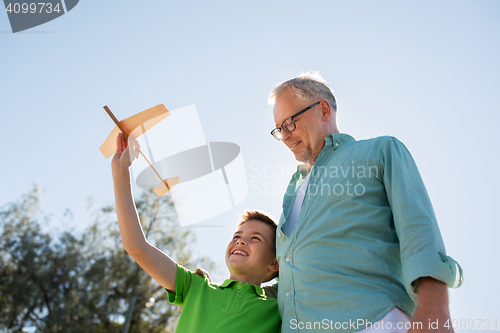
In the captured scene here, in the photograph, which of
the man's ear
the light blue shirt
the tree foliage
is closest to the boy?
the light blue shirt

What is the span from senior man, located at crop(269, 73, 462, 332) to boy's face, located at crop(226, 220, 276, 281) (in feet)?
1.55

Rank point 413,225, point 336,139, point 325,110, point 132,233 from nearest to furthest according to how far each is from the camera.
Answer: point 413,225
point 132,233
point 336,139
point 325,110

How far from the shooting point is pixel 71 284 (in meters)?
15.4

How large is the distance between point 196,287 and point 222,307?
21 centimetres

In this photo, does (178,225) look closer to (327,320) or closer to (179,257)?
(179,257)

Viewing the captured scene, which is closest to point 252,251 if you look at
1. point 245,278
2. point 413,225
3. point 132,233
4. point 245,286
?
point 245,278

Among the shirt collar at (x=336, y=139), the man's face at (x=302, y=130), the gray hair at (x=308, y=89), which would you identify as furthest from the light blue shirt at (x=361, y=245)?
the gray hair at (x=308, y=89)

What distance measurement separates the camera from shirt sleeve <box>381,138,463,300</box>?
123 centimetres

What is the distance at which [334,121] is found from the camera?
7.64ft

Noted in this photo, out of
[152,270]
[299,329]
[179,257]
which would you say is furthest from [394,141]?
[179,257]

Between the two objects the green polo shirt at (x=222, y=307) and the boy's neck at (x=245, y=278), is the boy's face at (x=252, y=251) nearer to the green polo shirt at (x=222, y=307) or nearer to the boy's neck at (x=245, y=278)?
the boy's neck at (x=245, y=278)

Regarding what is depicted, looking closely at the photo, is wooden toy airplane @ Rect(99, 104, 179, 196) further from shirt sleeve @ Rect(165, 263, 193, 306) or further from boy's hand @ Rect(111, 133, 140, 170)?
shirt sleeve @ Rect(165, 263, 193, 306)

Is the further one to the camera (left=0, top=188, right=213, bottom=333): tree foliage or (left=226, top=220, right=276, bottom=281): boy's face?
(left=0, top=188, right=213, bottom=333): tree foliage

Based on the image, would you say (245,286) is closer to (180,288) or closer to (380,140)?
(180,288)
